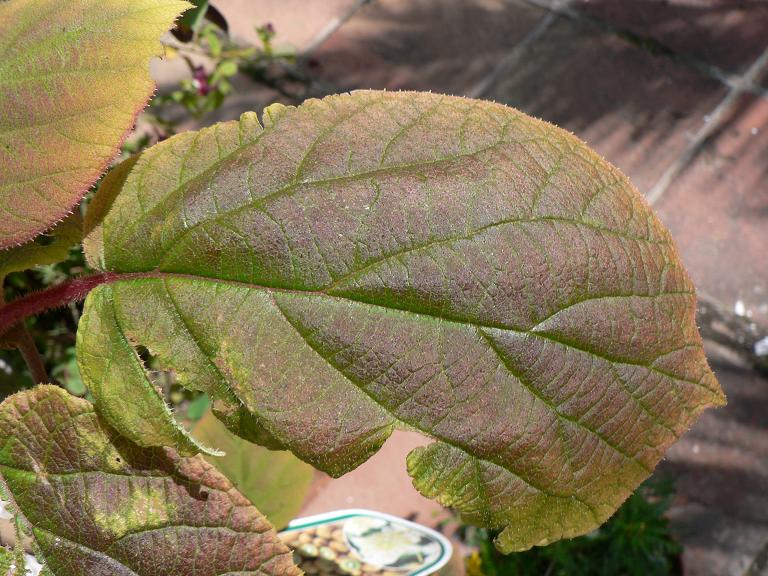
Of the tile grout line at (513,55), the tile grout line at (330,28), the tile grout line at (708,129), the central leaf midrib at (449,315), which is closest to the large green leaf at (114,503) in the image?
the central leaf midrib at (449,315)

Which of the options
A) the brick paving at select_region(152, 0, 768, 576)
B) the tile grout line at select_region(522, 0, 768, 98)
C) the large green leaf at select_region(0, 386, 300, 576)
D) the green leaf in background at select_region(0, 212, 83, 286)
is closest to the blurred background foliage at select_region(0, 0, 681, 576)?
the brick paving at select_region(152, 0, 768, 576)

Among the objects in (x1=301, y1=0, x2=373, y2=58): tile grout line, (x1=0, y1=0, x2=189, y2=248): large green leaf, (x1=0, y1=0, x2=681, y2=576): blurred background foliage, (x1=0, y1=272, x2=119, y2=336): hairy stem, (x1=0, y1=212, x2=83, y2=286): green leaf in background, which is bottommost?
(x1=0, y1=0, x2=681, y2=576): blurred background foliage

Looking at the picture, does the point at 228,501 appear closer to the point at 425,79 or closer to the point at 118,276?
the point at 118,276

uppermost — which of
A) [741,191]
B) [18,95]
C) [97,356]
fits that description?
[18,95]

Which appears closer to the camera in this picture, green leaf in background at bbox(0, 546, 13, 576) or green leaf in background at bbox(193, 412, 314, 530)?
green leaf in background at bbox(0, 546, 13, 576)

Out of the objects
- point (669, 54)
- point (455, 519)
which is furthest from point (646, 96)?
point (455, 519)

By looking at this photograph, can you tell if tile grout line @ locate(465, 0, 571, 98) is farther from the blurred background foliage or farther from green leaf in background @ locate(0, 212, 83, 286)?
green leaf in background @ locate(0, 212, 83, 286)

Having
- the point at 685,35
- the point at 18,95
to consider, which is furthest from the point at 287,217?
the point at 685,35
